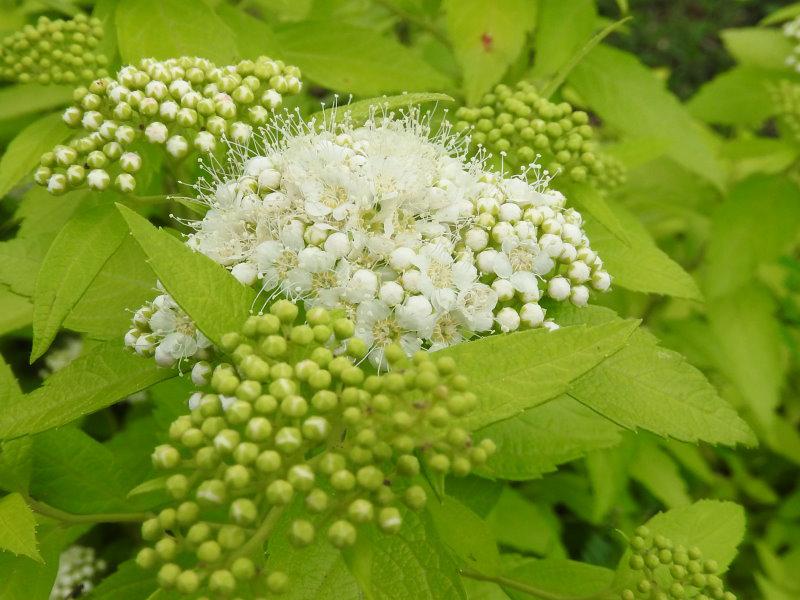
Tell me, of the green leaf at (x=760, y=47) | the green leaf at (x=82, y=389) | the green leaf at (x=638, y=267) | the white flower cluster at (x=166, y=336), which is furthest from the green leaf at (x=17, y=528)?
the green leaf at (x=760, y=47)

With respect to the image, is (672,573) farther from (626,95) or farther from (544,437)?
(626,95)

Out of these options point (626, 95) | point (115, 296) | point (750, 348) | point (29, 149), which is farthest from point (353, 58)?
point (750, 348)

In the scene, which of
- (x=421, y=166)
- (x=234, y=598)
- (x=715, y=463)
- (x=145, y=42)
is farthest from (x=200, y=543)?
(x=715, y=463)

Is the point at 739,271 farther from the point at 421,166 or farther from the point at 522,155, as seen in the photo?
the point at 421,166

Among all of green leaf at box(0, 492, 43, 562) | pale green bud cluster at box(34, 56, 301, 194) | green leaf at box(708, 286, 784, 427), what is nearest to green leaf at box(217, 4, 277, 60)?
pale green bud cluster at box(34, 56, 301, 194)

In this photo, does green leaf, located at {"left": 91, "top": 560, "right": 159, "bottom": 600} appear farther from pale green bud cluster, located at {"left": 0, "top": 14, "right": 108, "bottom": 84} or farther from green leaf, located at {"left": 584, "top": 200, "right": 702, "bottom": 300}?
green leaf, located at {"left": 584, "top": 200, "right": 702, "bottom": 300}

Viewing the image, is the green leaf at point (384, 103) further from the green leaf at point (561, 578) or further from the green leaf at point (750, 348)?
the green leaf at point (750, 348)

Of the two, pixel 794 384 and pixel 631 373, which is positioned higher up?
pixel 631 373
